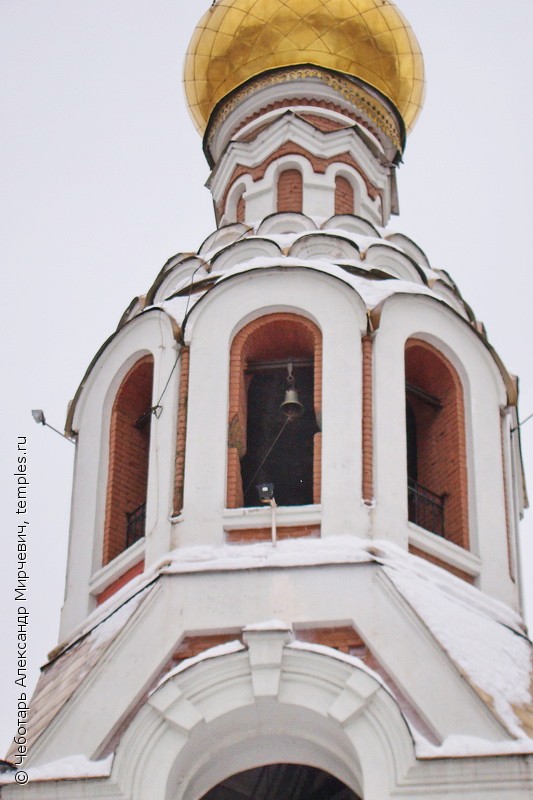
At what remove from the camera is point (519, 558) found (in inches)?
526

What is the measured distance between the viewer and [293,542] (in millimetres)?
12117

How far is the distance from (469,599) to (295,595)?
115 centimetres

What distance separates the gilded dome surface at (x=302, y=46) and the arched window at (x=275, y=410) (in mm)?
4171

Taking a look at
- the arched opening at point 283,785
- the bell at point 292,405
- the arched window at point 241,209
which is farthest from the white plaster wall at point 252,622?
the arched window at point 241,209

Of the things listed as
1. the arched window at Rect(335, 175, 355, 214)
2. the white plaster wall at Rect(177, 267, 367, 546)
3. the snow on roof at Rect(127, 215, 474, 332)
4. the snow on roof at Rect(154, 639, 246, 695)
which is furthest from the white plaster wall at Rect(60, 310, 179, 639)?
the arched window at Rect(335, 175, 355, 214)

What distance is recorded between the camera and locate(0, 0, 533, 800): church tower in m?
11.1

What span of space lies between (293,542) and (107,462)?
1.79 metres

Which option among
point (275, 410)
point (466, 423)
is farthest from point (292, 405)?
point (466, 423)

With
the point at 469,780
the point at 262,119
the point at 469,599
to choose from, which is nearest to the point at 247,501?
the point at 469,599

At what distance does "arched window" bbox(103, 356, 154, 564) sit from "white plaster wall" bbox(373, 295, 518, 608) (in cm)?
161

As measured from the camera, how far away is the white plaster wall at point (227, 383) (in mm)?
12242

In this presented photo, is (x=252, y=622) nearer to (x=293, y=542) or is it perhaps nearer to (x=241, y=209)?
(x=293, y=542)

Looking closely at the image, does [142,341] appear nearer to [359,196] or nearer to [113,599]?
[113,599]

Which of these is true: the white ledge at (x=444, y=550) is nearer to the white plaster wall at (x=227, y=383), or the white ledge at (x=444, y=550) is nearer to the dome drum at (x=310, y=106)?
the white plaster wall at (x=227, y=383)
